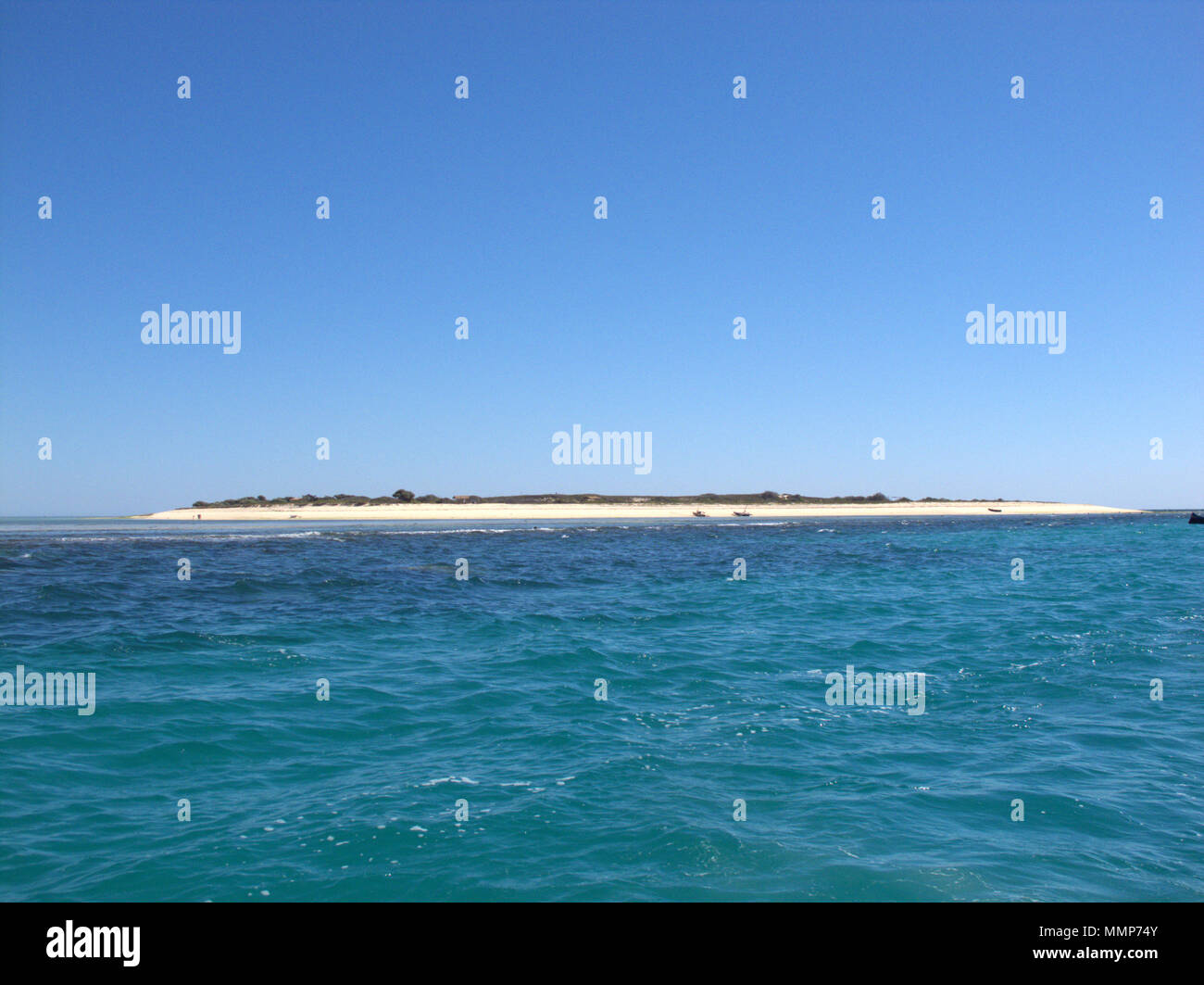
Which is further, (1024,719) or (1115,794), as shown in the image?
(1024,719)

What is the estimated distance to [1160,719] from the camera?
38.7 ft

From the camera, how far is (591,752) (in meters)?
10.4

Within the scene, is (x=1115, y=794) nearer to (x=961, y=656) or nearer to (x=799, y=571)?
(x=961, y=656)

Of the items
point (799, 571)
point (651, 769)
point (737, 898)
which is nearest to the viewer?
point (737, 898)

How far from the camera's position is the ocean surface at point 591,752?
23.2 ft

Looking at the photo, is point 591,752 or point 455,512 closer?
point 591,752

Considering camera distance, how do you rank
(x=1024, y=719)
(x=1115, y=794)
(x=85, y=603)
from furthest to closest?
1. (x=85, y=603)
2. (x=1024, y=719)
3. (x=1115, y=794)

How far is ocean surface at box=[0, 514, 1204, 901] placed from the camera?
279 inches

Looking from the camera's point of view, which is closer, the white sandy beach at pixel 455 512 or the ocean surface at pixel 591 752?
the ocean surface at pixel 591 752

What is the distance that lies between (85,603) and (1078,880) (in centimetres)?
2539

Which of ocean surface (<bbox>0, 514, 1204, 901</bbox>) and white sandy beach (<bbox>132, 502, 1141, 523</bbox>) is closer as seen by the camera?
ocean surface (<bbox>0, 514, 1204, 901</bbox>)
